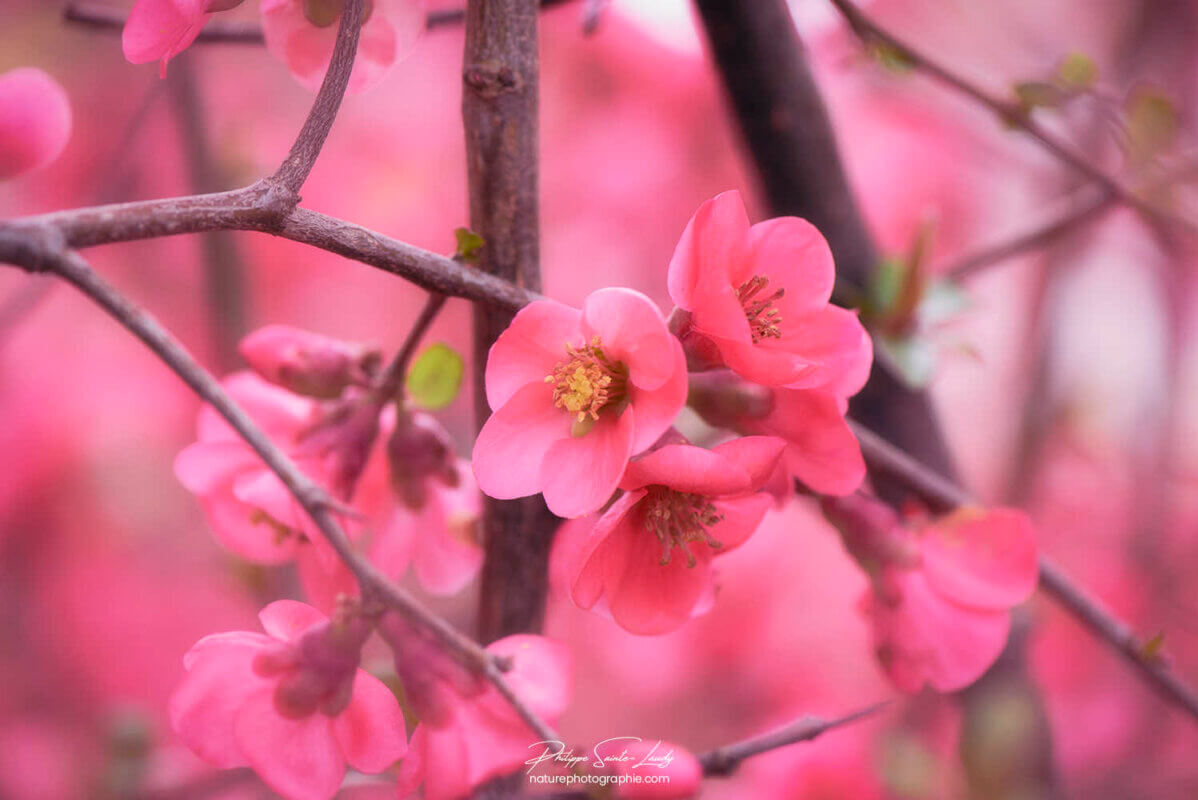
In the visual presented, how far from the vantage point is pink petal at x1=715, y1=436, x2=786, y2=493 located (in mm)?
262

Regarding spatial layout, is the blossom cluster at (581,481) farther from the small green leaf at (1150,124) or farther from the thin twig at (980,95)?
the small green leaf at (1150,124)

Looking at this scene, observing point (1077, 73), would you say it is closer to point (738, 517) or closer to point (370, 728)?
point (738, 517)

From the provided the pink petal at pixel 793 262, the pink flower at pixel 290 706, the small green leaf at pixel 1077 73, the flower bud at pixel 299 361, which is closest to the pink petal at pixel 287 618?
the pink flower at pixel 290 706

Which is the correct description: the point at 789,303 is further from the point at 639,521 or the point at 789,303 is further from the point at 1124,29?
the point at 1124,29

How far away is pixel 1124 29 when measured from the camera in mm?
1135

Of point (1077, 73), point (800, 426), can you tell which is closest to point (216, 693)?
point (800, 426)

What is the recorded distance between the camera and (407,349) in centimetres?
35

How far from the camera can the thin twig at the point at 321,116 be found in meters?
0.24

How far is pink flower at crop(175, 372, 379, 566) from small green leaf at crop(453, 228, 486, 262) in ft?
0.34

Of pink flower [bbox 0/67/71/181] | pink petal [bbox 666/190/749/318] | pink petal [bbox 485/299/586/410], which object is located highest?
pink flower [bbox 0/67/71/181]

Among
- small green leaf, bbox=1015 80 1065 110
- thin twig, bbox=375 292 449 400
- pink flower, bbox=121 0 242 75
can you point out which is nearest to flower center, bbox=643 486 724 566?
thin twig, bbox=375 292 449 400

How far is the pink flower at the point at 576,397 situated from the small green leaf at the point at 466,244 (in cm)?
4

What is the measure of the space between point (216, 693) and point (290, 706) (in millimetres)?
27

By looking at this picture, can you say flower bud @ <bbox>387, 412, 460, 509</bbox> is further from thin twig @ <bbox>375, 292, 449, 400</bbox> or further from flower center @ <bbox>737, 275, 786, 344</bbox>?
flower center @ <bbox>737, 275, 786, 344</bbox>
